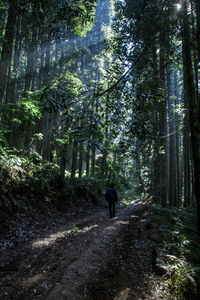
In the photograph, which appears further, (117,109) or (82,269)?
(117,109)

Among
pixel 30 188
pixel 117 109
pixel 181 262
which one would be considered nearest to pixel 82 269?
pixel 181 262

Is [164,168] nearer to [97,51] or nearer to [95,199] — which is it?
[95,199]

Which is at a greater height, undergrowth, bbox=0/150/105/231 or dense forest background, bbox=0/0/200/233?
dense forest background, bbox=0/0/200/233

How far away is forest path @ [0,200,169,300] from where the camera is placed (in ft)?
11.5

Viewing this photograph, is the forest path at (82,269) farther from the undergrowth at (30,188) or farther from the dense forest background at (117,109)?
the undergrowth at (30,188)

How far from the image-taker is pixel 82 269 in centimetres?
422

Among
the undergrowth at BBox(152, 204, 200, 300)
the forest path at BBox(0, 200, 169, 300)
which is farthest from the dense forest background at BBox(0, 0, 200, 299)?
the forest path at BBox(0, 200, 169, 300)

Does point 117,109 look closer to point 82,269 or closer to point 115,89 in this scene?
point 115,89

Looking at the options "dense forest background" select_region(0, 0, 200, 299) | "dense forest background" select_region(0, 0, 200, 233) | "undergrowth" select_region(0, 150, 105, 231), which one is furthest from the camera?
"undergrowth" select_region(0, 150, 105, 231)

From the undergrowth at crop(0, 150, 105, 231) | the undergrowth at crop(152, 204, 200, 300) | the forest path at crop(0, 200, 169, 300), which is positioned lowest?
the forest path at crop(0, 200, 169, 300)

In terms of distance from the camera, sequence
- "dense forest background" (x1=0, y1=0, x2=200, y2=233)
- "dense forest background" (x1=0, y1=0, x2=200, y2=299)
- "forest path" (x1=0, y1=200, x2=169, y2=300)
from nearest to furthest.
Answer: "forest path" (x1=0, y1=200, x2=169, y2=300) < "dense forest background" (x1=0, y1=0, x2=200, y2=299) < "dense forest background" (x1=0, y1=0, x2=200, y2=233)

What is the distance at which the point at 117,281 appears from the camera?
157 inches

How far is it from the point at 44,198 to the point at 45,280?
6.04m

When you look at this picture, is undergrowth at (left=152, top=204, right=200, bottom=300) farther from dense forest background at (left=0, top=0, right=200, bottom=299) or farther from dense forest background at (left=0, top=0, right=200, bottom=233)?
dense forest background at (left=0, top=0, right=200, bottom=233)
